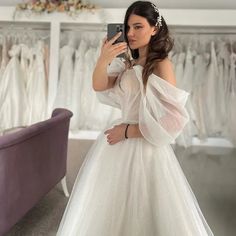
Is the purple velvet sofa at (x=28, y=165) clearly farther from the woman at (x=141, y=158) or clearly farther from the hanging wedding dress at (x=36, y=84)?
the hanging wedding dress at (x=36, y=84)

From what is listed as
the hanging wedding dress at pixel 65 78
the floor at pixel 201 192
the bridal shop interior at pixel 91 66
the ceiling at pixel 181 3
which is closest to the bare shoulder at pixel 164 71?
the floor at pixel 201 192

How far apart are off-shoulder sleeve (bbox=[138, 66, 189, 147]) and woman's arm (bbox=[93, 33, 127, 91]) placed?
0.55ft

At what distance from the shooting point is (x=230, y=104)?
381 cm

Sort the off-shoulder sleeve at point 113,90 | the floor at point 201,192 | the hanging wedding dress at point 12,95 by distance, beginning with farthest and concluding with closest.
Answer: the hanging wedding dress at point 12,95 < the floor at point 201,192 < the off-shoulder sleeve at point 113,90

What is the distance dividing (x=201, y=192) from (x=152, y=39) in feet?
5.97

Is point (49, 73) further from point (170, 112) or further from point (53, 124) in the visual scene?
point (170, 112)

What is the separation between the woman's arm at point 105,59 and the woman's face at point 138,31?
42mm

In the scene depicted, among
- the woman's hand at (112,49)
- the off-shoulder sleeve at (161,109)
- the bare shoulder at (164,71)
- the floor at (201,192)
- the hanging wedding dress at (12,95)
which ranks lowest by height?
the floor at (201,192)

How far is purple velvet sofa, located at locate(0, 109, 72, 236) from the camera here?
1521mm

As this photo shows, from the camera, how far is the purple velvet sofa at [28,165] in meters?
1.52

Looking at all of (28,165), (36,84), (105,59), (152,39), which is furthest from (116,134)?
(36,84)

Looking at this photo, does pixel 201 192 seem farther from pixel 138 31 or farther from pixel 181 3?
pixel 181 3

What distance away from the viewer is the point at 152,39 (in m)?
1.26

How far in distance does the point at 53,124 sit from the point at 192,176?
1.61 m
